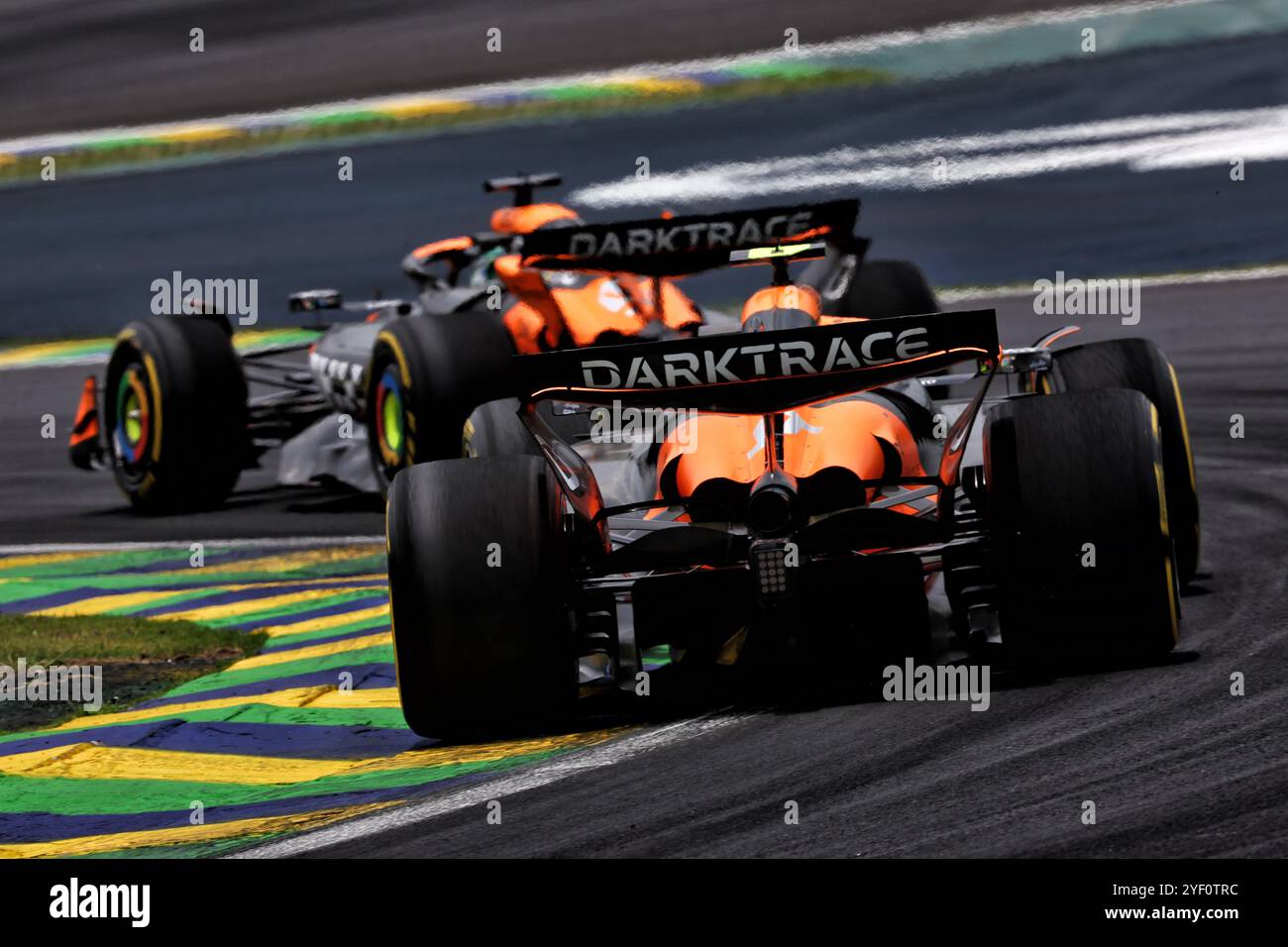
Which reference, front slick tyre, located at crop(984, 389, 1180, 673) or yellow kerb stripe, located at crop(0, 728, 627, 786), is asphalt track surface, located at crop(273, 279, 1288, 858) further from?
yellow kerb stripe, located at crop(0, 728, 627, 786)

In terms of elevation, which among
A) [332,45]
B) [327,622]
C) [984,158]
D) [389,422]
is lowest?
[327,622]

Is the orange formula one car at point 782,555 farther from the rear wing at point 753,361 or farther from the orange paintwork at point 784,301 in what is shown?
the orange paintwork at point 784,301

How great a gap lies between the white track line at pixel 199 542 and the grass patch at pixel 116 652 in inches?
73.5

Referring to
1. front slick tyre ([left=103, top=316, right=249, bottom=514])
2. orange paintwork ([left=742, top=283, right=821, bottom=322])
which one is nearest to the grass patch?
orange paintwork ([left=742, top=283, right=821, bottom=322])

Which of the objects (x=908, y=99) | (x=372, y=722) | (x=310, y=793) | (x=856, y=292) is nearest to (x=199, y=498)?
(x=856, y=292)

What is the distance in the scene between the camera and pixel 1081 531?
5.43 meters

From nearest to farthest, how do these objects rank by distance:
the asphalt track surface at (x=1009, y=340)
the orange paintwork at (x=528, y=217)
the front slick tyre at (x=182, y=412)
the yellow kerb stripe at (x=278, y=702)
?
1. the asphalt track surface at (x=1009, y=340)
2. the yellow kerb stripe at (x=278, y=702)
3. the front slick tyre at (x=182, y=412)
4. the orange paintwork at (x=528, y=217)

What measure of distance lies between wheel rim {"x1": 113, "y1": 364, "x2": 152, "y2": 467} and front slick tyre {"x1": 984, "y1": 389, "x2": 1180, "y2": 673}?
760 centimetres

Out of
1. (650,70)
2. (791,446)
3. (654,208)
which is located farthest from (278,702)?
(650,70)

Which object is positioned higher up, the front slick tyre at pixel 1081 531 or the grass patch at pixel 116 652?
the front slick tyre at pixel 1081 531

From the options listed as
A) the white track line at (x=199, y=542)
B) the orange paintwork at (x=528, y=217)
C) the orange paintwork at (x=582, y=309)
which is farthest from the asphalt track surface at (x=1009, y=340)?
the orange paintwork at (x=528, y=217)

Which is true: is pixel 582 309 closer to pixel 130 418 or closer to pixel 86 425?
pixel 130 418

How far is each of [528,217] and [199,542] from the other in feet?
8.99

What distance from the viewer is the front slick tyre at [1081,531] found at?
5430 mm
